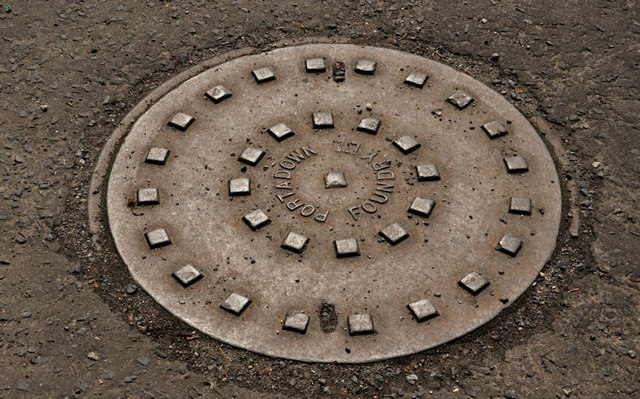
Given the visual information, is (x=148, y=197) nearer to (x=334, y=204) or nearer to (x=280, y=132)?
(x=280, y=132)

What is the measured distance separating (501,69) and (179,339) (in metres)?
3.05

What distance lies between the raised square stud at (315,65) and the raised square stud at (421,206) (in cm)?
134

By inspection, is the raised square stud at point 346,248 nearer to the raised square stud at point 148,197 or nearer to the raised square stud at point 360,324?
the raised square stud at point 360,324

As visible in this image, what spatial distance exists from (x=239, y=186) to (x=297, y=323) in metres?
1.01

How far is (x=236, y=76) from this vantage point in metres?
4.79

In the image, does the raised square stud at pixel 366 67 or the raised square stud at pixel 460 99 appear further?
the raised square stud at pixel 366 67

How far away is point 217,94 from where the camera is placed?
462 centimetres

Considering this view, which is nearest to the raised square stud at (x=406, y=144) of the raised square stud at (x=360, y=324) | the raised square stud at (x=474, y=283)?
the raised square stud at (x=474, y=283)

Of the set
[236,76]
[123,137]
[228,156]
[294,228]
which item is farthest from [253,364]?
[236,76]

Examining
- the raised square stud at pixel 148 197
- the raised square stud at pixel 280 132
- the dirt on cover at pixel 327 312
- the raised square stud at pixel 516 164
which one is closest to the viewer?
the dirt on cover at pixel 327 312

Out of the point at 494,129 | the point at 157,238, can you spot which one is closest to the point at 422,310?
the point at 494,129

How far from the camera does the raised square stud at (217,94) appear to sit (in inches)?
181

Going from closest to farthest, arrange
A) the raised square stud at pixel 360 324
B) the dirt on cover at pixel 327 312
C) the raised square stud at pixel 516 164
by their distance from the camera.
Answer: the dirt on cover at pixel 327 312
the raised square stud at pixel 360 324
the raised square stud at pixel 516 164

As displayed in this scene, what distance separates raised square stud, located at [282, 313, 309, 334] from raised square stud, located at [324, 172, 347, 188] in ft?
2.99
